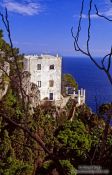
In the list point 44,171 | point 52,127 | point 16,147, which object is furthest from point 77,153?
point 52,127

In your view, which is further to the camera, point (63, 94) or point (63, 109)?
point (63, 94)

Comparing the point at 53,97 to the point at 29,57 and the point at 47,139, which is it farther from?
the point at 47,139

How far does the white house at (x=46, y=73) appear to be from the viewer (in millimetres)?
42550

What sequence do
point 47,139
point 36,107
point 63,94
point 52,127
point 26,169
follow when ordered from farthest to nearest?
1. point 63,94
2. point 36,107
3. point 52,127
4. point 47,139
5. point 26,169

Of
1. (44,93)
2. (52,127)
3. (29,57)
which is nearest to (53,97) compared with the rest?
(44,93)

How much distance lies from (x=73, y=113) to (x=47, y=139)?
1270 centimetres

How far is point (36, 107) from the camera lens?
122ft

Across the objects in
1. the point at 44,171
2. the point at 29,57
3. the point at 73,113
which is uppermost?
the point at 29,57

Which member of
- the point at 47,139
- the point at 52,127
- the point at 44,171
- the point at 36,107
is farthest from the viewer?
the point at 36,107

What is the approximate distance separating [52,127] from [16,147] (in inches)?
323

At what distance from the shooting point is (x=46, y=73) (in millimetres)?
44000

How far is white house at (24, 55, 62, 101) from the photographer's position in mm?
42550

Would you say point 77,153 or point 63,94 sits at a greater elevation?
point 63,94

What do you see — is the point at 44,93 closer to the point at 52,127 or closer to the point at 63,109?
the point at 63,109
